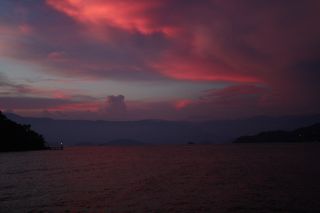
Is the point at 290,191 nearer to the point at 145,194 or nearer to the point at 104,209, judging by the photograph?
the point at 145,194

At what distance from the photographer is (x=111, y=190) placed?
178 feet

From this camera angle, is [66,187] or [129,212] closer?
[129,212]

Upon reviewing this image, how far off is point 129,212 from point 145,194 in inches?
487

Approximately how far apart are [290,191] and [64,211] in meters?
34.7

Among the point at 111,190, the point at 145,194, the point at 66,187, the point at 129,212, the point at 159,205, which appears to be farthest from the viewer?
the point at 66,187

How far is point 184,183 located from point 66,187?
73.4ft

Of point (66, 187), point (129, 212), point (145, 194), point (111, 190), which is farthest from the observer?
point (66, 187)

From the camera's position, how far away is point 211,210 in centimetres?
3828

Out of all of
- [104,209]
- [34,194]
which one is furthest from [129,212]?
[34,194]

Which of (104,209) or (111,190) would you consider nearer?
(104,209)

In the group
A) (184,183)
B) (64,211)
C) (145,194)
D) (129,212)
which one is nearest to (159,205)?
(129,212)

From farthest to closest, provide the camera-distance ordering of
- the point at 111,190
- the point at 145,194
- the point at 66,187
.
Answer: the point at 66,187, the point at 111,190, the point at 145,194

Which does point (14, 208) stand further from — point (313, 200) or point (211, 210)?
point (313, 200)

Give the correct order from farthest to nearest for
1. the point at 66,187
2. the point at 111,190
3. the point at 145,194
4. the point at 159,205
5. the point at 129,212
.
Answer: the point at 66,187, the point at 111,190, the point at 145,194, the point at 159,205, the point at 129,212
